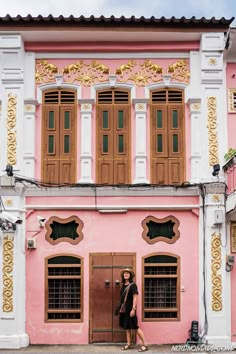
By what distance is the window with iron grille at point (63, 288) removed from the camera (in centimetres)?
1241

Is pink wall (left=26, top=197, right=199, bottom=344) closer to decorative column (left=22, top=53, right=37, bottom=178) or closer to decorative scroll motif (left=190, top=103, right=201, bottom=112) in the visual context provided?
decorative column (left=22, top=53, right=37, bottom=178)

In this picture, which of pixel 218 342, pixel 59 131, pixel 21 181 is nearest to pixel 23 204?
pixel 21 181

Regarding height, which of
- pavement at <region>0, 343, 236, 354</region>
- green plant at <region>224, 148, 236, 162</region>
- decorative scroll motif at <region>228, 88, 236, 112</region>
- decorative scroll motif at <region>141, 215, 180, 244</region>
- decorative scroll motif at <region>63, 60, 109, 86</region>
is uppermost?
decorative scroll motif at <region>63, 60, 109, 86</region>

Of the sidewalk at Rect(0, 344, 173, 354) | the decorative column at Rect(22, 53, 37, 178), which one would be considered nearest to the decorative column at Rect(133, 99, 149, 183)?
the decorative column at Rect(22, 53, 37, 178)

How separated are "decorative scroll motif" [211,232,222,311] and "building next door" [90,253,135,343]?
1.69m

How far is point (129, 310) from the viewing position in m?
11.8

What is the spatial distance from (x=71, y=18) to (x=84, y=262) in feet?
16.9

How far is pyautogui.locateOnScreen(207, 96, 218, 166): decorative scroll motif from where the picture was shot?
12.6 metres

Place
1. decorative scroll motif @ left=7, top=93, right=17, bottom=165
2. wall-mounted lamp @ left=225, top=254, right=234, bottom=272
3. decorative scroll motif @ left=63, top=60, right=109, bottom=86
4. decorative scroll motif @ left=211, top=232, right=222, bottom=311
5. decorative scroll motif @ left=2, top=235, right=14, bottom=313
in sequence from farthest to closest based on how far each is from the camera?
decorative scroll motif @ left=63, top=60, right=109, bottom=86 → decorative scroll motif @ left=7, top=93, right=17, bottom=165 → wall-mounted lamp @ left=225, top=254, right=234, bottom=272 → decorative scroll motif @ left=211, top=232, right=222, bottom=311 → decorative scroll motif @ left=2, top=235, right=14, bottom=313

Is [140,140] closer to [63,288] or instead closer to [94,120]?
[94,120]

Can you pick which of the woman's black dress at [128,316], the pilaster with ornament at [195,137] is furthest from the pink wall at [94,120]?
the woman's black dress at [128,316]

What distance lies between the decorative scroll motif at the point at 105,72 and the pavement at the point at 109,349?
18.4ft

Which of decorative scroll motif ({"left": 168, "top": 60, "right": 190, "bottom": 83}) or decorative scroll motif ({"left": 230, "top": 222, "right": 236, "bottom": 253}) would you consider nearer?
decorative scroll motif ({"left": 230, "top": 222, "right": 236, "bottom": 253})

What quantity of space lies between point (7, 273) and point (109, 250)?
219 cm
